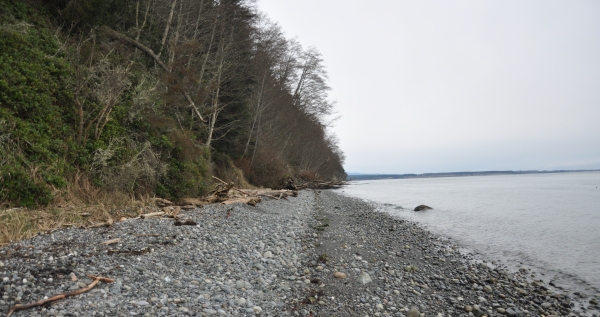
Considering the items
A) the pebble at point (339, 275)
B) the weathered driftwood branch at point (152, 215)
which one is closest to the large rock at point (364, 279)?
the pebble at point (339, 275)

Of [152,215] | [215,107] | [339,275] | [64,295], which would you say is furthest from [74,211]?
[215,107]

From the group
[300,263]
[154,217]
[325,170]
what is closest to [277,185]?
[154,217]

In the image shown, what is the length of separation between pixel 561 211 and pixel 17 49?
2566cm

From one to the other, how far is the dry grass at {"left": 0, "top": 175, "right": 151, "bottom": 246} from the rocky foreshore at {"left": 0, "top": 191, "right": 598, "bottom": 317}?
50 cm

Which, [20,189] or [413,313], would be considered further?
[20,189]

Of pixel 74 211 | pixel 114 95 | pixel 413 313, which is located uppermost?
pixel 114 95

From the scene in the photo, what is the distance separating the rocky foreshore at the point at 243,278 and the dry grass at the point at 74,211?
0.50m

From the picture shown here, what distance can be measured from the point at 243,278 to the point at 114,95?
292 inches

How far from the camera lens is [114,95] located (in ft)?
31.9

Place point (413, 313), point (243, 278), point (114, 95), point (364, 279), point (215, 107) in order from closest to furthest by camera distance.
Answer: point (413, 313) < point (243, 278) < point (364, 279) < point (114, 95) < point (215, 107)

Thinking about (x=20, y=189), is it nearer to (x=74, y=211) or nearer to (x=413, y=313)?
(x=74, y=211)

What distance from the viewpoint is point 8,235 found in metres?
5.34

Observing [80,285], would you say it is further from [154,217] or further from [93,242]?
[154,217]

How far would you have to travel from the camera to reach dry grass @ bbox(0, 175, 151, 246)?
19.0 feet
